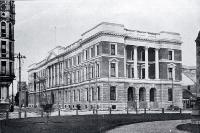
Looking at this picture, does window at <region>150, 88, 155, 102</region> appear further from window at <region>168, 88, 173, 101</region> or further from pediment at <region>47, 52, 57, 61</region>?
pediment at <region>47, 52, 57, 61</region>

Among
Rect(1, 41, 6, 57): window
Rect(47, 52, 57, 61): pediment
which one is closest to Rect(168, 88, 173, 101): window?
Rect(47, 52, 57, 61): pediment

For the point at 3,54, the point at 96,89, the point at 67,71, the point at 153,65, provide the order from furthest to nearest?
the point at 67,71
the point at 153,65
the point at 96,89
the point at 3,54

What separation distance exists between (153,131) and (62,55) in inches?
2194

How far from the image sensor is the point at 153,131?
53.2 feet

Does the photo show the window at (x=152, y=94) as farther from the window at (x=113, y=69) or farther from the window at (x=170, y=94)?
the window at (x=113, y=69)

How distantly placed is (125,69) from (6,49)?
22.5 meters

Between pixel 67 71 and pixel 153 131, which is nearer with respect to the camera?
pixel 153 131

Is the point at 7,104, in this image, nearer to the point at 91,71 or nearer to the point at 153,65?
the point at 91,71

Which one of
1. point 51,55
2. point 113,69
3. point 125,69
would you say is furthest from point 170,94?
point 51,55

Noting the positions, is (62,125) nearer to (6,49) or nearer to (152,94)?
(6,49)

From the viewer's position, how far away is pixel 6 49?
36.2 meters

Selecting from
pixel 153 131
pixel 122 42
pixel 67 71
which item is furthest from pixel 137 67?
pixel 153 131

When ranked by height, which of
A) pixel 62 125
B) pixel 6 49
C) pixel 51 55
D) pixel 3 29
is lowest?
pixel 62 125

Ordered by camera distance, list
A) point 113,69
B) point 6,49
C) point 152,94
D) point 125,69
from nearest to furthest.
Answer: point 6,49
point 113,69
point 125,69
point 152,94
